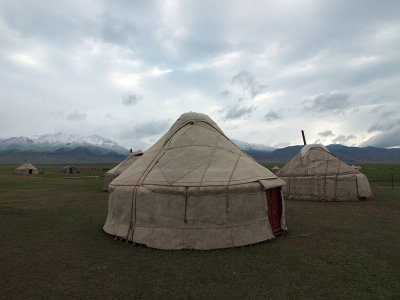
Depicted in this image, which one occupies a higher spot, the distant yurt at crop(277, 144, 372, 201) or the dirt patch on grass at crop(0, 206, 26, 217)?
the distant yurt at crop(277, 144, 372, 201)

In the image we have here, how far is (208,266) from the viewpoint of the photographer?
5.61 m

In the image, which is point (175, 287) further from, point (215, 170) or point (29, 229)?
point (29, 229)

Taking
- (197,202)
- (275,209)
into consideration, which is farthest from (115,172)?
(275,209)

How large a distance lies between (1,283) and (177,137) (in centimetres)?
604

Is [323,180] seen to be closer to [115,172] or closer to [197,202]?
[197,202]

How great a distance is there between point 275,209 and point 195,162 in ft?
10.1

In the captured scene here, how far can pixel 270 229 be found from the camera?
7.49 m

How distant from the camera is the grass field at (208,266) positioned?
15.1ft

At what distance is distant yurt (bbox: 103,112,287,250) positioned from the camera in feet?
22.5

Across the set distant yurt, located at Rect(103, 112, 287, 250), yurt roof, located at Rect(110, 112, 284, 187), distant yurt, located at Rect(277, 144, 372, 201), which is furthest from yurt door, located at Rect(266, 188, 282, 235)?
distant yurt, located at Rect(277, 144, 372, 201)

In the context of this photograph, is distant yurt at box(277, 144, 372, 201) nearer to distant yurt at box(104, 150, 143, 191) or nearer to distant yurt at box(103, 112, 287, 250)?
distant yurt at box(103, 112, 287, 250)

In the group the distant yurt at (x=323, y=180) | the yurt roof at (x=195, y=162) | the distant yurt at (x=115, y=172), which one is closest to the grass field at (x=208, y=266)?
the yurt roof at (x=195, y=162)

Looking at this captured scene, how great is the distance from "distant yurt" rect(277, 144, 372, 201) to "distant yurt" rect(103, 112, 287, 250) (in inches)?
334

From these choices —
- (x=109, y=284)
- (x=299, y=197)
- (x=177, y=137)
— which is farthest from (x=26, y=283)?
(x=299, y=197)
